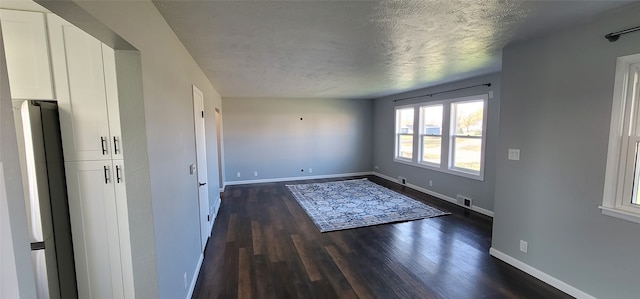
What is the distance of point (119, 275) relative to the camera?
5.46ft

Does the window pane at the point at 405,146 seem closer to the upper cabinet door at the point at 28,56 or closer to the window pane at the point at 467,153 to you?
the window pane at the point at 467,153

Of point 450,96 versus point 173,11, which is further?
point 450,96

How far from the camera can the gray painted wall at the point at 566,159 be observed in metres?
2.02

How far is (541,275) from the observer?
99.4 inches

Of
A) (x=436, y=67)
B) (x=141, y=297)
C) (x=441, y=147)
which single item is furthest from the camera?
(x=441, y=147)

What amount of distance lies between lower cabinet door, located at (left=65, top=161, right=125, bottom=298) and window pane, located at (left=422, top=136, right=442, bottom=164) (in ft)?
17.8

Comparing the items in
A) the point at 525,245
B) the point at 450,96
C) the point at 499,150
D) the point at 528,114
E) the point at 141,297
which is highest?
the point at 450,96

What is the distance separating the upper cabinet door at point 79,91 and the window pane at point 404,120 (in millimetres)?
5918

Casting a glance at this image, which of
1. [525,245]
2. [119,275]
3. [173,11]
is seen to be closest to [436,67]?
[525,245]

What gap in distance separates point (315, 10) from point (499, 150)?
2.55 m

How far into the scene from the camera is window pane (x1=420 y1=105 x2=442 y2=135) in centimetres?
546

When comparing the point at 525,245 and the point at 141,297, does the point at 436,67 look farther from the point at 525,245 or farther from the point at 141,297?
the point at 141,297

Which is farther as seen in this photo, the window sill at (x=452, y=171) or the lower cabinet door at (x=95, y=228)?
the window sill at (x=452, y=171)

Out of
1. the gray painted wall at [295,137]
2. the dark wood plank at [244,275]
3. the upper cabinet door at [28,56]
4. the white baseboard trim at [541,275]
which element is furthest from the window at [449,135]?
the upper cabinet door at [28,56]
